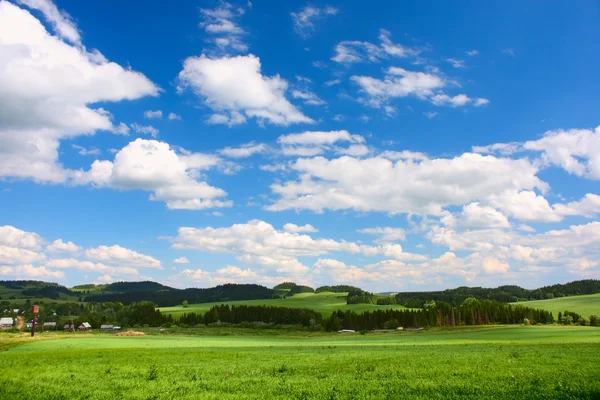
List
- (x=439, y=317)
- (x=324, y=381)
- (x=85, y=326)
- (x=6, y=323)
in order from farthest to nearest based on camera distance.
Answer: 1. (x=6, y=323)
2. (x=85, y=326)
3. (x=439, y=317)
4. (x=324, y=381)

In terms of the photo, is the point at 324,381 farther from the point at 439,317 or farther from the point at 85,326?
the point at 85,326

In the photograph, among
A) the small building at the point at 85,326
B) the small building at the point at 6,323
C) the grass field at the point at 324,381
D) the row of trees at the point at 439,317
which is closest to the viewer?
the grass field at the point at 324,381

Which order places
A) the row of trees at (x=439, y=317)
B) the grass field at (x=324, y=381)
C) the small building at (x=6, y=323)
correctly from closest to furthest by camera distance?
the grass field at (x=324, y=381) → the row of trees at (x=439, y=317) → the small building at (x=6, y=323)

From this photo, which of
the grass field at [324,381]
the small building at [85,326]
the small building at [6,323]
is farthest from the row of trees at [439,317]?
the grass field at [324,381]

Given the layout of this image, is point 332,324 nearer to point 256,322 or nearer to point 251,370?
point 256,322

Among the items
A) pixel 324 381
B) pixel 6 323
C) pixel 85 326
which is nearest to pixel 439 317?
pixel 324 381

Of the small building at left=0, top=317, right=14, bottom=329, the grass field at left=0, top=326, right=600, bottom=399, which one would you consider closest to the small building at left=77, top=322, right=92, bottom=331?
the small building at left=0, top=317, right=14, bottom=329

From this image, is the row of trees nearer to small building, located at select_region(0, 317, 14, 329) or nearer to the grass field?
small building, located at select_region(0, 317, 14, 329)

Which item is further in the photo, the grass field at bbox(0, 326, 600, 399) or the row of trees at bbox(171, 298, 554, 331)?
the row of trees at bbox(171, 298, 554, 331)

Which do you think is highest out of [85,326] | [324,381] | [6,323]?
[324,381]

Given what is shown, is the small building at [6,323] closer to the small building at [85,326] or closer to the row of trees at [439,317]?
the small building at [85,326]

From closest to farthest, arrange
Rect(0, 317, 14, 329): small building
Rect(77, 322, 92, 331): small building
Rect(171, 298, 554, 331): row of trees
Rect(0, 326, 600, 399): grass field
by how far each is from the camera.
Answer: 1. Rect(0, 326, 600, 399): grass field
2. Rect(171, 298, 554, 331): row of trees
3. Rect(0, 317, 14, 329): small building
4. Rect(77, 322, 92, 331): small building

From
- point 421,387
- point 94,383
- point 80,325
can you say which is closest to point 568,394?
point 421,387

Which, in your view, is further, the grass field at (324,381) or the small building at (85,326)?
the small building at (85,326)
